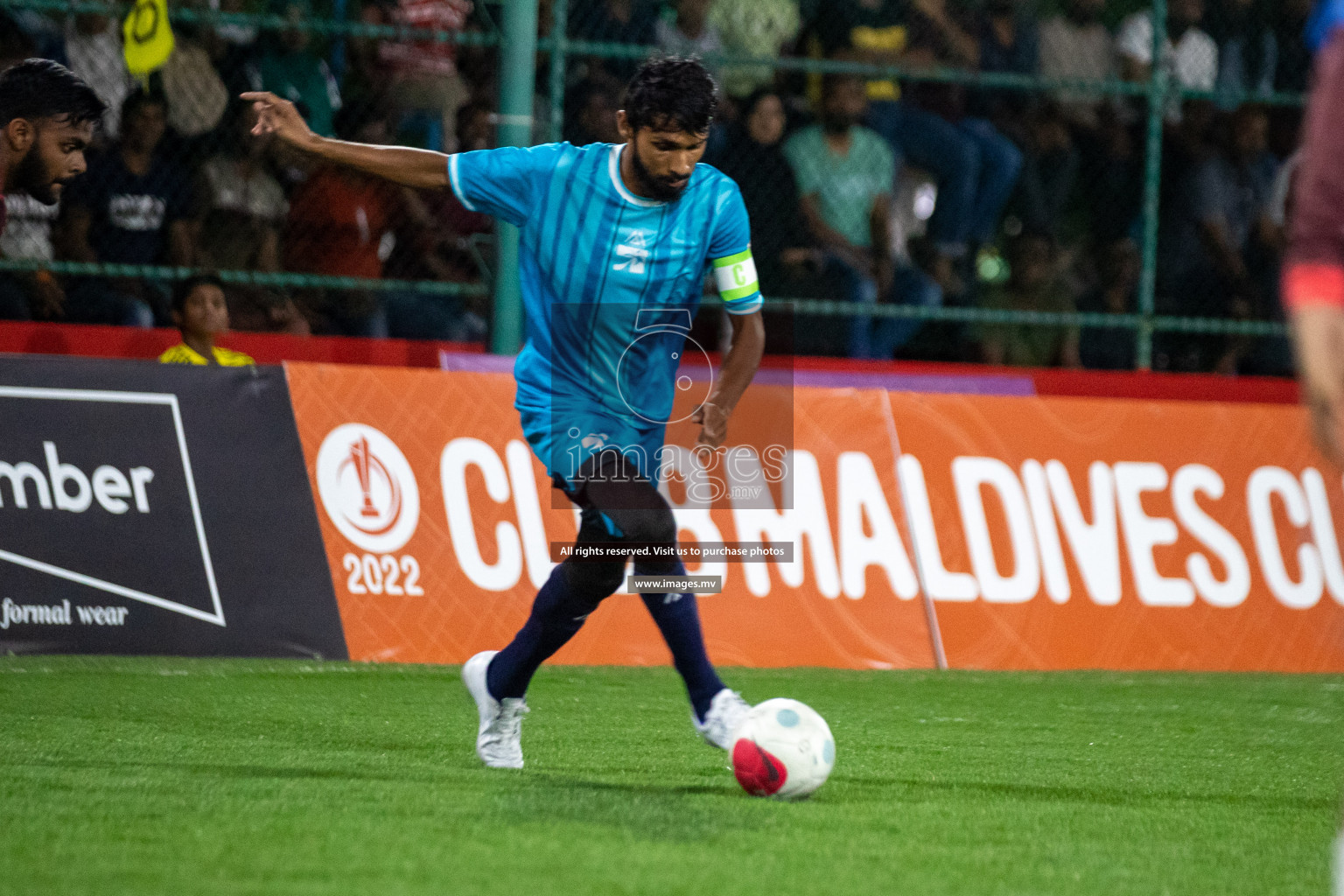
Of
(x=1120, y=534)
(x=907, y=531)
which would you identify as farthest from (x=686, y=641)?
(x=1120, y=534)

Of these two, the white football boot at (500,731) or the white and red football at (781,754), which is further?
the white football boot at (500,731)

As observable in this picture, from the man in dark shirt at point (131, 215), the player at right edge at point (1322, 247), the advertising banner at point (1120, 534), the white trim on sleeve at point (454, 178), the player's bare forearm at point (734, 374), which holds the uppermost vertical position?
the player at right edge at point (1322, 247)

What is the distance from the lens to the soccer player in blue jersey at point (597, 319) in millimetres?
4918

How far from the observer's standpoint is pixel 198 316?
827 cm

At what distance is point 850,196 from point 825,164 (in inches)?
9.3

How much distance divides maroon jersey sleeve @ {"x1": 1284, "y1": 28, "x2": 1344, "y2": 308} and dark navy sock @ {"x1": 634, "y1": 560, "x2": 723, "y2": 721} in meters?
2.42

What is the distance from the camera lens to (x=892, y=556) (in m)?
8.16

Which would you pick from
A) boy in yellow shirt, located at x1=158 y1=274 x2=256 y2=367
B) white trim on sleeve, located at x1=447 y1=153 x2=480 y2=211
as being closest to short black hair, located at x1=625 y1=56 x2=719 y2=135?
white trim on sleeve, located at x1=447 y1=153 x2=480 y2=211

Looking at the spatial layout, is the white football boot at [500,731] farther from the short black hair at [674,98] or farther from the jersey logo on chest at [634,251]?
the short black hair at [674,98]

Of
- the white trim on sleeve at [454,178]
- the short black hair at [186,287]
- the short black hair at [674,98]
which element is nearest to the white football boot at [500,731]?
the white trim on sleeve at [454,178]

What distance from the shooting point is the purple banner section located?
833cm

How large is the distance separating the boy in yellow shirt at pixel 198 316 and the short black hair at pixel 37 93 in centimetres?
266

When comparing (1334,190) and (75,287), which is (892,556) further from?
(1334,190)

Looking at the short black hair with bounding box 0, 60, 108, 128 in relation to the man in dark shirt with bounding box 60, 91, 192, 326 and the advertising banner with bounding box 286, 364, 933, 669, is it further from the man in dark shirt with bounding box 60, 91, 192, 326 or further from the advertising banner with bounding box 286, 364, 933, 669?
the man in dark shirt with bounding box 60, 91, 192, 326
